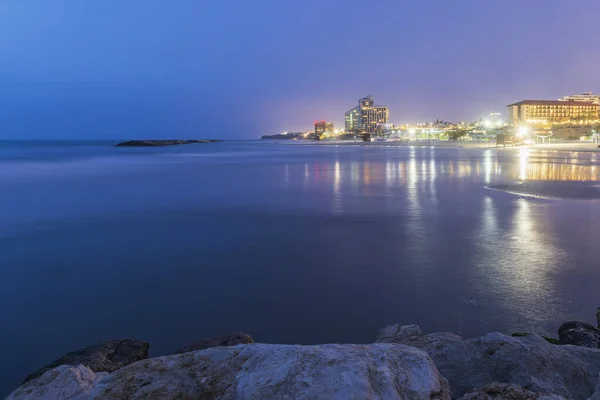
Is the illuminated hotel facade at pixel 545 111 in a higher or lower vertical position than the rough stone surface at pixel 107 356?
higher

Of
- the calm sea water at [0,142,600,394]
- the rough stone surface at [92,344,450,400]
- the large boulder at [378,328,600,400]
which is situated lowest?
the calm sea water at [0,142,600,394]

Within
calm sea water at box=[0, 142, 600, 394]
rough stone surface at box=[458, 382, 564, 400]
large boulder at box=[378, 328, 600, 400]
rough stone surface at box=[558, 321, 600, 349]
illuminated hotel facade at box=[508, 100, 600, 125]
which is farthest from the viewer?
illuminated hotel facade at box=[508, 100, 600, 125]

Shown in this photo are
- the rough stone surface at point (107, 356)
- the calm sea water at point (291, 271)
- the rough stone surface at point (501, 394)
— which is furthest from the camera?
the calm sea water at point (291, 271)

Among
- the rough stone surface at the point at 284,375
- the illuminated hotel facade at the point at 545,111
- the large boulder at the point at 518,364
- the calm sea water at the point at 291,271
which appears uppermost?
the illuminated hotel facade at the point at 545,111

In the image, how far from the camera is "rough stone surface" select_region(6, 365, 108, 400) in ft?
9.21

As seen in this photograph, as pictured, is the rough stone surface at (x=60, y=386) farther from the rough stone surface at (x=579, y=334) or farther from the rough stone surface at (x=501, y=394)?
the rough stone surface at (x=579, y=334)

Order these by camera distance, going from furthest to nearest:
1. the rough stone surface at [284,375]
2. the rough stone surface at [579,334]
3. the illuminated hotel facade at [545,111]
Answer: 1. the illuminated hotel facade at [545,111]
2. the rough stone surface at [579,334]
3. the rough stone surface at [284,375]

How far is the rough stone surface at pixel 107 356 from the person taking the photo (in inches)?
158

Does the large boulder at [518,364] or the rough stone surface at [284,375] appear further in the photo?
the large boulder at [518,364]

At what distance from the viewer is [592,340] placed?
4293 mm

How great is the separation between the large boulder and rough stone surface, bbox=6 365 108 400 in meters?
2.55

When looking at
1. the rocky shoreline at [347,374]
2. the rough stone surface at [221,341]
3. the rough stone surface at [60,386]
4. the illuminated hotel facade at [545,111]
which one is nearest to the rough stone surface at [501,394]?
the rocky shoreline at [347,374]

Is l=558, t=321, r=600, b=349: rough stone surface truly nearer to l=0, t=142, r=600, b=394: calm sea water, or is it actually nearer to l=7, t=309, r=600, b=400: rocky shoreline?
l=0, t=142, r=600, b=394: calm sea water

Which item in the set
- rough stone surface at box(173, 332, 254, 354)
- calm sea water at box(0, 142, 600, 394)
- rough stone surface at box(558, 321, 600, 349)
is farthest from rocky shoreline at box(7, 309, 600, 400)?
calm sea water at box(0, 142, 600, 394)
